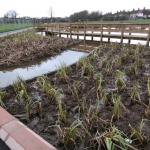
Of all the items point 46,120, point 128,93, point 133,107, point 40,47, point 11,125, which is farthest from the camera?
point 40,47

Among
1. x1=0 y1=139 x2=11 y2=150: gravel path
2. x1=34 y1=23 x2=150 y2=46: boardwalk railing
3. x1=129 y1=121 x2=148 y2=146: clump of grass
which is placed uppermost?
x1=34 y1=23 x2=150 y2=46: boardwalk railing

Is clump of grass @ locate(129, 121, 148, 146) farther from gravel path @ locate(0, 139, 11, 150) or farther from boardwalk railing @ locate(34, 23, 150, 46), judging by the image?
boardwalk railing @ locate(34, 23, 150, 46)

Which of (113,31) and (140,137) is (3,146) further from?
(113,31)

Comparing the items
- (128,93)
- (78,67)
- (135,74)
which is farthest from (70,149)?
(78,67)

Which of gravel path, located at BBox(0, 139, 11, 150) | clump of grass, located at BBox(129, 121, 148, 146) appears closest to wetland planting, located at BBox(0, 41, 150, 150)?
clump of grass, located at BBox(129, 121, 148, 146)

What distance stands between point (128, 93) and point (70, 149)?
1.55 m

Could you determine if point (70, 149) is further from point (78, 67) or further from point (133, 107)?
point (78, 67)

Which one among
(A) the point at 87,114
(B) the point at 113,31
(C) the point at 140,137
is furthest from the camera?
(B) the point at 113,31

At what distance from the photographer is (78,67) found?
427 cm

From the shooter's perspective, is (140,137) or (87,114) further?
(87,114)

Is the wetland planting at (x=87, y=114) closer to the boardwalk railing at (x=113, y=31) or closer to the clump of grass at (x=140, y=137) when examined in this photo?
the clump of grass at (x=140, y=137)

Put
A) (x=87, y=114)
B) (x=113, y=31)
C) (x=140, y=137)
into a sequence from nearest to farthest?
(x=140, y=137), (x=87, y=114), (x=113, y=31)

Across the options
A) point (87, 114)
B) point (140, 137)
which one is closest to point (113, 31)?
point (87, 114)

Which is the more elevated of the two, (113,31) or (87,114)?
(113,31)
